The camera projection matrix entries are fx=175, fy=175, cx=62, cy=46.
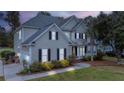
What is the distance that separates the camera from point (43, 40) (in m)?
7.46

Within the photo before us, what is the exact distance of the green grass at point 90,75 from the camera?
710 centimetres

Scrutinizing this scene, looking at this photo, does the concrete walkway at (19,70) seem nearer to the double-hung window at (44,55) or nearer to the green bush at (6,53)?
the green bush at (6,53)

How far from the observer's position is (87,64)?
25.7 feet

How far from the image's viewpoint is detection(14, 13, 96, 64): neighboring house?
735 centimetres

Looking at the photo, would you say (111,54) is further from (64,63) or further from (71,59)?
(64,63)

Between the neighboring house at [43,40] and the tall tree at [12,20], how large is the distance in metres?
0.17

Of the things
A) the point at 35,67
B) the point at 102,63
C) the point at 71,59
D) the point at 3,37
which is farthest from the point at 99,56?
the point at 3,37

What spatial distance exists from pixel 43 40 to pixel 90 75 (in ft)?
8.11

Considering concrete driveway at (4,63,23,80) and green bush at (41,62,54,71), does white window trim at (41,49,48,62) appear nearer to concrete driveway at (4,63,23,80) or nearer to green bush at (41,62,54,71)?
green bush at (41,62,54,71)

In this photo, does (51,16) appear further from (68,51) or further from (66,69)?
(66,69)

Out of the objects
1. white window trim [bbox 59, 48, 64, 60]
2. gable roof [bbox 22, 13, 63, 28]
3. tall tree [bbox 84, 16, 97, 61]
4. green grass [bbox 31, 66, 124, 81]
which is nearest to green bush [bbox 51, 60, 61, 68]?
white window trim [bbox 59, 48, 64, 60]
